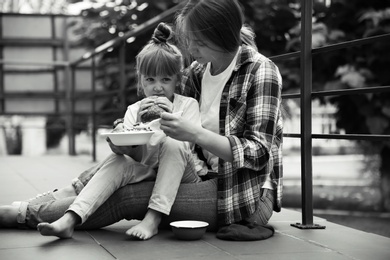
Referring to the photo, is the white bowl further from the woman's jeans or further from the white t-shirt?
the white t-shirt

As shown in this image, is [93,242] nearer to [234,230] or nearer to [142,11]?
[234,230]

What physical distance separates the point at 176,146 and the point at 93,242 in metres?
0.38

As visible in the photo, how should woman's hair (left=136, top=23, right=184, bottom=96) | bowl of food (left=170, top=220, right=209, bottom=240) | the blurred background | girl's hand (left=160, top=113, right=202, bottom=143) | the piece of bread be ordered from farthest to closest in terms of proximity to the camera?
1. the blurred background
2. woman's hair (left=136, top=23, right=184, bottom=96)
3. the piece of bread
4. bowl of food (left=170, top=220, right=209, bottom=240)
5. girl's hand (left=160, top=113, right=202, bottom=143)

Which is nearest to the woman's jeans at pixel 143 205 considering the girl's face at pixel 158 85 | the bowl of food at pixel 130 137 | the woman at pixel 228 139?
the woman at pixel 228 139

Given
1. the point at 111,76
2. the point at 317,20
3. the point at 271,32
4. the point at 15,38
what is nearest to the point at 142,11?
the point at 111,76

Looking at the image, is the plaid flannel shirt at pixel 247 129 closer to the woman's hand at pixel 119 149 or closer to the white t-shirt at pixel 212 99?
the white t-shirt at pixel 212 99

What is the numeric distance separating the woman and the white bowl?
18 cm

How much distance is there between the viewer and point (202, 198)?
194cm

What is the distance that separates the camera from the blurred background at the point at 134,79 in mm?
4652

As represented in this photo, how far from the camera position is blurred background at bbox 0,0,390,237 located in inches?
183

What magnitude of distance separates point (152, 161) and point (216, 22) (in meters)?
0.50

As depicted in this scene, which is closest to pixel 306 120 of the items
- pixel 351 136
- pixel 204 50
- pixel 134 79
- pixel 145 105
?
pixel 351 136

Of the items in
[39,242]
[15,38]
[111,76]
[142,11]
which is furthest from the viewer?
[15,38]

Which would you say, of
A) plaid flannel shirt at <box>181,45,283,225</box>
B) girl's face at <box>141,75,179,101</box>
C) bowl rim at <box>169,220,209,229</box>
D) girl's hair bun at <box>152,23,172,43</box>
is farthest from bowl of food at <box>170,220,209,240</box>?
girl's hair bun at <box>152,23,172,43</box>
